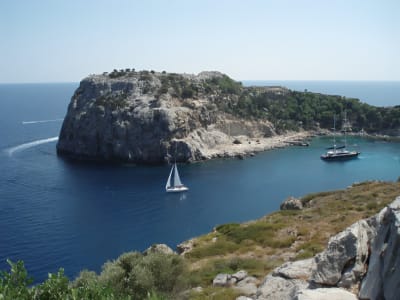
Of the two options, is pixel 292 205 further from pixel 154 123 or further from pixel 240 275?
pixel 154 123

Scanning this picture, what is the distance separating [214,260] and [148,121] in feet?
298

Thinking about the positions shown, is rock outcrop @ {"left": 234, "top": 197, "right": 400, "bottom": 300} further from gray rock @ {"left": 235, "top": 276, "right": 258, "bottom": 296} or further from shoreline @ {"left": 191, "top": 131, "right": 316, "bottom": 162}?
shoreline @ {"left": 191, "top": 131, "right": 316, "bottom": 162}

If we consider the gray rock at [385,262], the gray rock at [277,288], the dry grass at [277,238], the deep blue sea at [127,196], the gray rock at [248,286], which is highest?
the gray rock at [385,262]

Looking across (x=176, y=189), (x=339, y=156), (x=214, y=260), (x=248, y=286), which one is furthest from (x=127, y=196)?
(x=339, y=156)

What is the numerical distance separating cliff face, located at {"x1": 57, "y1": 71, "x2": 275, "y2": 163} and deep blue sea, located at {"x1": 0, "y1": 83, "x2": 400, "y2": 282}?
23.7 feet

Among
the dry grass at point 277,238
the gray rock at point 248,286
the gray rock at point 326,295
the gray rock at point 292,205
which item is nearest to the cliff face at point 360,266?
the gray rock at point 326,295

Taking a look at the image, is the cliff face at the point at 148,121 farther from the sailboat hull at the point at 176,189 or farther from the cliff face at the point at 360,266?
the cliff face at the point at 360,266

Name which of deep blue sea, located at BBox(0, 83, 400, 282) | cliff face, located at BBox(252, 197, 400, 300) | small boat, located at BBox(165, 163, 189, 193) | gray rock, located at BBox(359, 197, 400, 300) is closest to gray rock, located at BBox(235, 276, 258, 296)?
cliff face, located at BBox(252, 197, 400, 300)

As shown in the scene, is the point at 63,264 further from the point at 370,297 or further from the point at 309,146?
the point at 309,146

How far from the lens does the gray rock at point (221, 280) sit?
2073 centimetres

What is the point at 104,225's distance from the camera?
216 feet

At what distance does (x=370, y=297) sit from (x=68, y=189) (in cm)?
7948

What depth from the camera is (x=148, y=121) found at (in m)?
115

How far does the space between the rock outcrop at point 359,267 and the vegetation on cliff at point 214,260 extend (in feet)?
15.3
